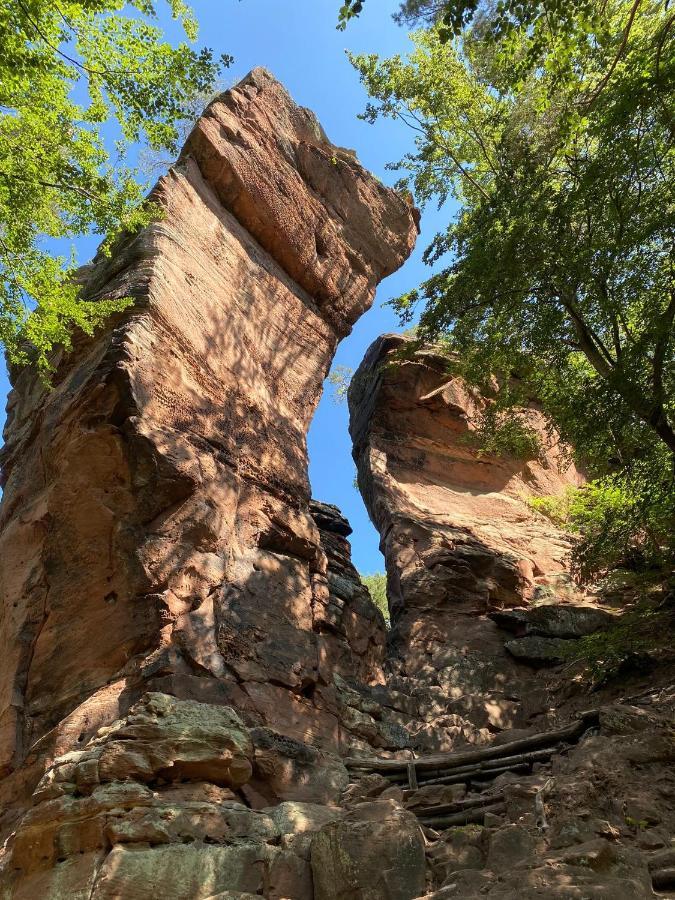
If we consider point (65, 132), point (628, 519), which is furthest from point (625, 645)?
point (65, 132)

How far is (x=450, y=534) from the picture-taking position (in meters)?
16.2

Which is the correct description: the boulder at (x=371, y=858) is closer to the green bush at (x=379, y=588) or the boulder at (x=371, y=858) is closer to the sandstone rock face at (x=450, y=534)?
the sandstone rock face at (x=450, y=534)

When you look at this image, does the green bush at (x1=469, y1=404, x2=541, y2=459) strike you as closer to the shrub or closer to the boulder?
the shrub

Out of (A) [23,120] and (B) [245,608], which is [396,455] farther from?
(A) [23,120]

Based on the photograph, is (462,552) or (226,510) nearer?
(226,510)

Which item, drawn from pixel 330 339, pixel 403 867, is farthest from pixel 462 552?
pixel 403 867

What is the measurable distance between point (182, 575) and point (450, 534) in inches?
354

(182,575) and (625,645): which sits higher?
(182,575)

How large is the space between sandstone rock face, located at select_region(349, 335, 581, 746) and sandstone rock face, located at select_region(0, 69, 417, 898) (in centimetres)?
169

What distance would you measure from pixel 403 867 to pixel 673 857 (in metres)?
1.89

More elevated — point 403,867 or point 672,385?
point 672,385

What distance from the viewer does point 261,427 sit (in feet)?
36.2

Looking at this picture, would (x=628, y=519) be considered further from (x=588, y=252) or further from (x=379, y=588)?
(x=379, y=588)

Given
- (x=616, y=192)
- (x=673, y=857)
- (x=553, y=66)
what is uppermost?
(x=553, y=66)
